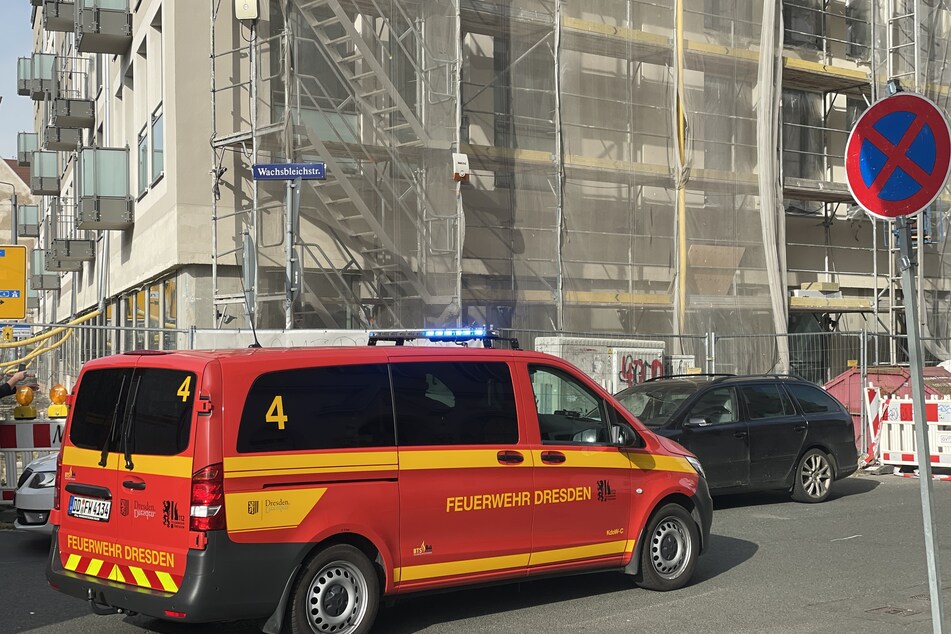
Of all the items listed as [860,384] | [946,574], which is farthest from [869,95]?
[946,574]

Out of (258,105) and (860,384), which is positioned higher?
(258,105)

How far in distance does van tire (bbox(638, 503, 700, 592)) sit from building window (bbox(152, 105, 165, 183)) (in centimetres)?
1540

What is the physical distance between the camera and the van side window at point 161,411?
19.5ft

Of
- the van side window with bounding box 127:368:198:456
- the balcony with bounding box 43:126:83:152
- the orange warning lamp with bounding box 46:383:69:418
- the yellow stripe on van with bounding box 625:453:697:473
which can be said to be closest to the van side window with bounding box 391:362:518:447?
the yellow stripe on van with bounding box 625:453:697:473

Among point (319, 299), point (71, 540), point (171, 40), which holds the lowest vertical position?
point (71, 540)

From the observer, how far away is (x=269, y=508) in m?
5.96

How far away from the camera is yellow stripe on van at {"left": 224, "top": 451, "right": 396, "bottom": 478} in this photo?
589 centimetres

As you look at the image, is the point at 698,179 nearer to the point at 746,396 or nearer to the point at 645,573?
the point at 746,396

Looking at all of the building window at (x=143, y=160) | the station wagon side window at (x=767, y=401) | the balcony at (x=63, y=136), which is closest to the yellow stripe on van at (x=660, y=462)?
the station wagon side window at (x=767, y=401)

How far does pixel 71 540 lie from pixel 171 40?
14.5 meters

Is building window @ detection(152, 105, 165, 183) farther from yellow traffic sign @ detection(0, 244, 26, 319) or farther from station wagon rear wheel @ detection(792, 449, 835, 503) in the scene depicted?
station wagon rear wheel @ detection(792, 449, 835, 503)

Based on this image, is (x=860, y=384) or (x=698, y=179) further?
(x=698, y=179)

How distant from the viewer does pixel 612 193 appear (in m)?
20.5

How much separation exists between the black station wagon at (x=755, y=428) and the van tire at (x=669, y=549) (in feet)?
10.4
